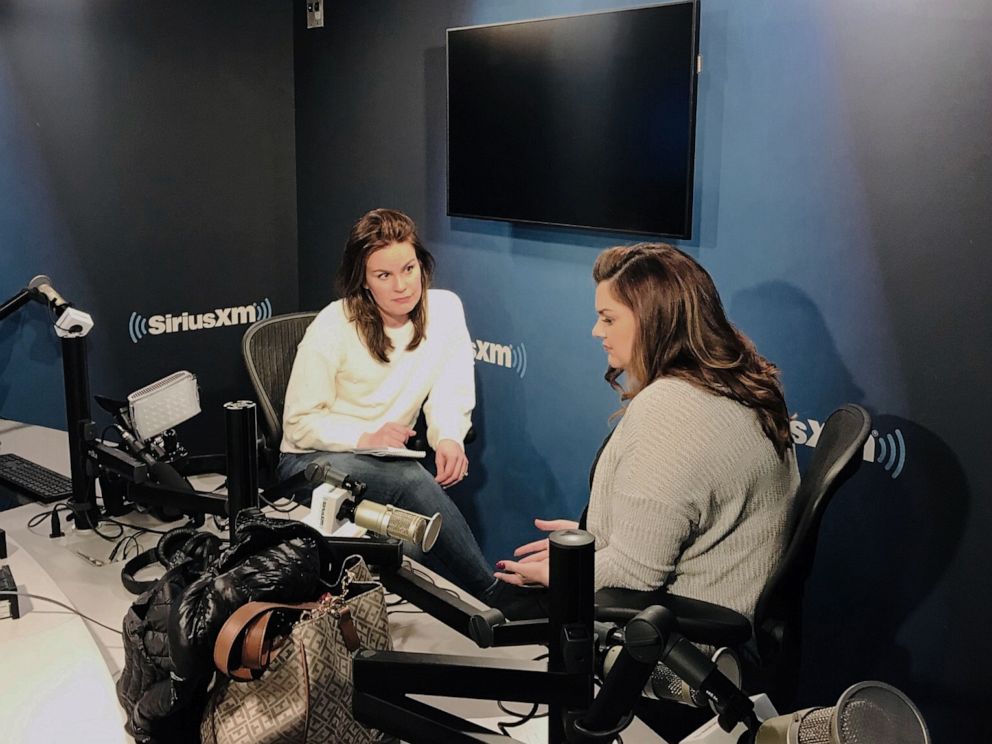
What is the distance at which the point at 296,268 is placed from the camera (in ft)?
14.6

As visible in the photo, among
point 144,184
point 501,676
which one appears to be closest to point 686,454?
point 501,676

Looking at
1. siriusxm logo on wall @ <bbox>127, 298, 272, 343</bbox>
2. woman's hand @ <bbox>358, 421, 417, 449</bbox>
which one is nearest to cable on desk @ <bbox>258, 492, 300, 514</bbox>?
woman's hand @ <bbox>358, 421, 417, 449</bbox>

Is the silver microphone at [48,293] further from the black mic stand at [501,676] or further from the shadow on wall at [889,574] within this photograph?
the shadow on wall at [889,574]

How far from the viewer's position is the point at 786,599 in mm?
1962

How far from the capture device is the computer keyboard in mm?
2644

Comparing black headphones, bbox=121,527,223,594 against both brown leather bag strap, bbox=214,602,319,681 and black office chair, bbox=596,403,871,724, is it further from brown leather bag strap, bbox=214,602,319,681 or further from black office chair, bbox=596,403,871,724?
black office chair, bbox=596,403,871,724

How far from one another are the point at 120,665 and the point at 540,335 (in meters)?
1.90

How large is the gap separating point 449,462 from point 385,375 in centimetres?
38

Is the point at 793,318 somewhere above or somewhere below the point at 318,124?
below

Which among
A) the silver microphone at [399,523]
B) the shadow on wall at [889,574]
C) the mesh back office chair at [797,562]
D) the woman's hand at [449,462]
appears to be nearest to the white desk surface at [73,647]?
the silver microphone at [399,523]

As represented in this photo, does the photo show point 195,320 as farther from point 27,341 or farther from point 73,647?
point 73,647

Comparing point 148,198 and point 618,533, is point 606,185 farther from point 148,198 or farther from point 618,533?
point 148,198

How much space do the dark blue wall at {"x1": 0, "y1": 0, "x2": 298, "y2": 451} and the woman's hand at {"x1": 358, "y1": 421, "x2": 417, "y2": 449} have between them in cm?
139

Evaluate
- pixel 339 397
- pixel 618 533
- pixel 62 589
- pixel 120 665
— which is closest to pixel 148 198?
pixel 339 397
